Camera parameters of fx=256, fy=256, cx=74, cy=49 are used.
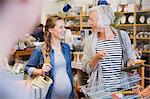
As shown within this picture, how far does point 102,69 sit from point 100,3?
430mm

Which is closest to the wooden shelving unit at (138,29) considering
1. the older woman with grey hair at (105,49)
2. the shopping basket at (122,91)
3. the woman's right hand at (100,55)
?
the older woman with grey hair at (105,49)

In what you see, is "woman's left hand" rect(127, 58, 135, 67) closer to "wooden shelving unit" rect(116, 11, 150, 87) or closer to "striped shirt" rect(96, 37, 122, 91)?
"striped shirt" rect(96, 37, 122, 91)

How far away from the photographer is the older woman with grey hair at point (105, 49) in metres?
1.54

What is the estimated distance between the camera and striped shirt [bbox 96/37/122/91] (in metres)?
1.52

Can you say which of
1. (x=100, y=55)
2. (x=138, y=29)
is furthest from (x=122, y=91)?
(x=138, y=29)

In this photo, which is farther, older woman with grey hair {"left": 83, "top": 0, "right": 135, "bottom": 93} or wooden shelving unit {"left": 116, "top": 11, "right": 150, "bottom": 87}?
wooden shelving unit {"left": 116, "top": 11, "right": 150, "bottom": 87}

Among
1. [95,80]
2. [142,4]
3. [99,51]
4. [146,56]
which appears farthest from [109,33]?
[142,4]

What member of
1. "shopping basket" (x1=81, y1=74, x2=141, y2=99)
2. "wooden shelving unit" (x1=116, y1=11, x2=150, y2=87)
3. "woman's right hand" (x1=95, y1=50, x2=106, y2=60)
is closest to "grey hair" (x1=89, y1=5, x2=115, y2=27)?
"woman's right hand" (x1=95, y1=50, x2=106, y2=60)

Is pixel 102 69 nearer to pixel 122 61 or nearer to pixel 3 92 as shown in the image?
pixel 122 61

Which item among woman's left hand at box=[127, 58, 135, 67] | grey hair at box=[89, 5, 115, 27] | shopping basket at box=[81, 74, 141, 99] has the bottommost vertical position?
shopping basket at box=[81, 74, 141, 99]

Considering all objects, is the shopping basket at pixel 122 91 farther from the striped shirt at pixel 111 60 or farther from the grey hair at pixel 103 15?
the grey hair at pixel 103 15

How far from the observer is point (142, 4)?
457 centimetres

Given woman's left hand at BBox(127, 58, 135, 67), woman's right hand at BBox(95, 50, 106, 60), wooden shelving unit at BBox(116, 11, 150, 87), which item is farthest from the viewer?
wooden shelving unit at BBox(116, 11, 150, 87)

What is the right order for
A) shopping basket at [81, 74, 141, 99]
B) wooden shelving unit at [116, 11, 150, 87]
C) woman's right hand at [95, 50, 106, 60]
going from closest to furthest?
shopping basket at [81, 74, 141, 99]
woman's right hand at [95, 50, 106, 60]
wooden shelving unit at [116, 11, 150, 87]
